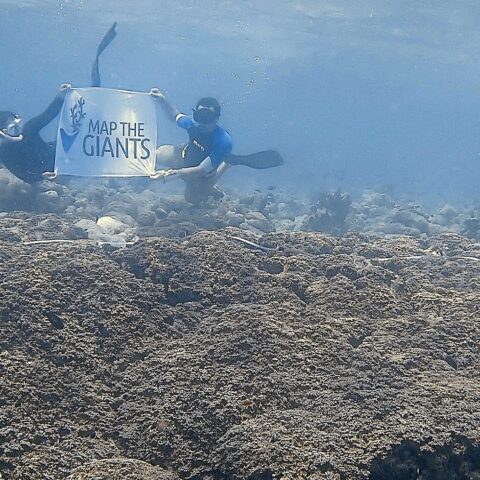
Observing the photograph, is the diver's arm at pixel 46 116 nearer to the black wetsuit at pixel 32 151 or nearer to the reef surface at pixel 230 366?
the black wetsuit at pixel 32 151

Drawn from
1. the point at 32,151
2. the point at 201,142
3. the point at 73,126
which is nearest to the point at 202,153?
the point at 201,142

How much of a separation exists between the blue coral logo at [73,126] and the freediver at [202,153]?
1.49 metres

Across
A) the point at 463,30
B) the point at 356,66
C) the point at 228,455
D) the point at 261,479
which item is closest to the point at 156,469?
the point at 228,455

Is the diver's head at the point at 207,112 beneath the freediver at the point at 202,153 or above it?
above

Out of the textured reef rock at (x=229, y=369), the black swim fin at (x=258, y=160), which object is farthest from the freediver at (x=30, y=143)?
the textured reef rock at (x=229, y=369)

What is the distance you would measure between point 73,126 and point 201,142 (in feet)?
9.21

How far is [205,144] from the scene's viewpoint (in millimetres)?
10586

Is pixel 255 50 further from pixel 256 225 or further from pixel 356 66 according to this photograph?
pixel 256 225

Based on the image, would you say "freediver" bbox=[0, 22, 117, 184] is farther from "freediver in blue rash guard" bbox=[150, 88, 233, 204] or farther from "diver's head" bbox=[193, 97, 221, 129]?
"diver's head" bbox=[193, 97, 221, 129]

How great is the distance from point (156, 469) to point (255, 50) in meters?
54.6

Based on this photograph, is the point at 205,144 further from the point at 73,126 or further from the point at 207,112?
the point at 73,126

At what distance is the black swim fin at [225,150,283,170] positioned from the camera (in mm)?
11156

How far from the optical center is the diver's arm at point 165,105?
9773 millimetres

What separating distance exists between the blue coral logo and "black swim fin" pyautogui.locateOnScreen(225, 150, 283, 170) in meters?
3.41
